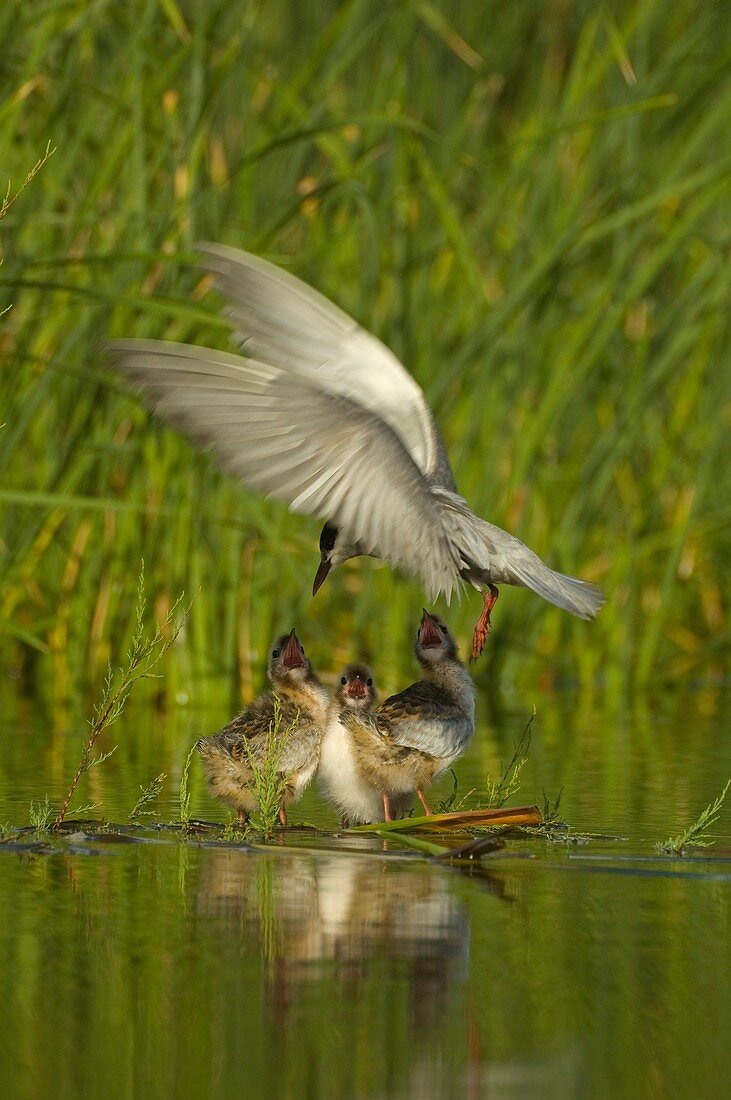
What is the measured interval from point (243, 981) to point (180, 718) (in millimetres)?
4771

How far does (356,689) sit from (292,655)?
36cm

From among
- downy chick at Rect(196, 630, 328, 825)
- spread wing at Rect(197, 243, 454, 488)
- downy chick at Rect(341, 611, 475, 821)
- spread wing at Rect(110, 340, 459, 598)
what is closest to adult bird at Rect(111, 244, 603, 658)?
spread wing at Rect(110, 340, 459, 598)

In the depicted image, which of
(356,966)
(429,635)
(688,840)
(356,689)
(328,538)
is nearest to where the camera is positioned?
(356,966)

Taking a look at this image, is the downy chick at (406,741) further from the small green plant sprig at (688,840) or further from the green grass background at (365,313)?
the green grass background at (365,313)

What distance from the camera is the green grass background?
7.23 m

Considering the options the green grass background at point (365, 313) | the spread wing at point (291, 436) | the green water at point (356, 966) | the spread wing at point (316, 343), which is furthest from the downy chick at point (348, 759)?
the green grass background at point (365, 313)

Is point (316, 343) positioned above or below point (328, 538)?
Result: above

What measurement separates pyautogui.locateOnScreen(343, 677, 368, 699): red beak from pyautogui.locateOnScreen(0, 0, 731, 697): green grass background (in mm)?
1474

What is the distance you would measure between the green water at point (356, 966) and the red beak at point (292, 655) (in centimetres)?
63

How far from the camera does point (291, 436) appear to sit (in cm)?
453

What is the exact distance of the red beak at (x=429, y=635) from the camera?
5977 millimetres

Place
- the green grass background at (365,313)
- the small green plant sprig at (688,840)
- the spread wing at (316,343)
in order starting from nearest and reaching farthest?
the small green plant sprig at (688,840) → the spread wing at (316,343) → the green grass background at (365,313)

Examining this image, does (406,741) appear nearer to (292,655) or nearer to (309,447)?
(292,655)

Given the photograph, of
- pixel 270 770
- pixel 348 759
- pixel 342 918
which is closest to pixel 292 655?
pixel 348 759
